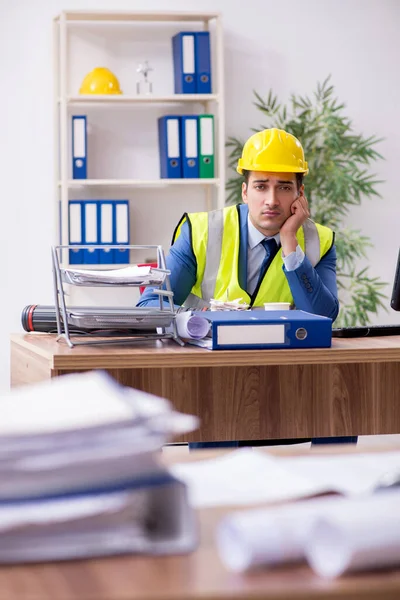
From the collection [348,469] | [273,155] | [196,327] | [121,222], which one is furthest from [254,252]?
[348,469]

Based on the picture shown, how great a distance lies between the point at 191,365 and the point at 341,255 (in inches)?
113

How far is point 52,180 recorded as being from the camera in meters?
4.83

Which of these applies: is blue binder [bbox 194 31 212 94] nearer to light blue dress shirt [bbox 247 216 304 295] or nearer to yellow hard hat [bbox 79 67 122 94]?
yellow hard hat [bbox 79 67 122 94]

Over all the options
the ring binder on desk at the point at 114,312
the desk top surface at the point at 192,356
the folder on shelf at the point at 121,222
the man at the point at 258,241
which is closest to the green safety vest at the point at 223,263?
the man at the point at 258,241

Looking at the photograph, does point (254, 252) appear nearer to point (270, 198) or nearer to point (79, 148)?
point (270, 198)

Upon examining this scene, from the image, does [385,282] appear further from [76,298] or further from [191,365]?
[191,365]

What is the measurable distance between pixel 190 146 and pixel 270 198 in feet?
5.51

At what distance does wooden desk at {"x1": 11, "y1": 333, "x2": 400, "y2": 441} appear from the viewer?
1981 millimetres

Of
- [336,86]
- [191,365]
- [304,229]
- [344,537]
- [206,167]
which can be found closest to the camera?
[344,537]

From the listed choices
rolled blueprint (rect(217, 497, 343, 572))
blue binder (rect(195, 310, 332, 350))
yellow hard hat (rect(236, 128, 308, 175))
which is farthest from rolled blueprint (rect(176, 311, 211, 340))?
rolled blueprint (rect(217, 497, 343, 572))

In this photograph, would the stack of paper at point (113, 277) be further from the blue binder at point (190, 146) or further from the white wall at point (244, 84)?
the white wall at point (244, 84)

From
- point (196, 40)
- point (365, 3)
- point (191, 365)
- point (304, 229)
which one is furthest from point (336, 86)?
point (191, 365)

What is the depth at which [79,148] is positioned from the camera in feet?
15.0

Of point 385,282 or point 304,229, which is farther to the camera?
point 385,282
